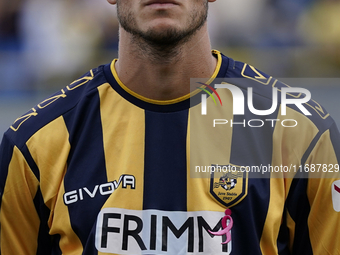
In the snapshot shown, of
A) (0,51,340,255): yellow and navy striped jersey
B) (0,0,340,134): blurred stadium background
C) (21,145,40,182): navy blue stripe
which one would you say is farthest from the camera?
(0,0,340,134): blurred stadium background

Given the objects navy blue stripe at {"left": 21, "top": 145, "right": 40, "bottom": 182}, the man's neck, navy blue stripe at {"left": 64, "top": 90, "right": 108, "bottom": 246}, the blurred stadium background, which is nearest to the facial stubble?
the man's neck

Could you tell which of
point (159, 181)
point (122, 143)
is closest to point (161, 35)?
point (122, 143)

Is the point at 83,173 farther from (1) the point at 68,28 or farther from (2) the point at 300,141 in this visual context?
(1) the point at 68,28

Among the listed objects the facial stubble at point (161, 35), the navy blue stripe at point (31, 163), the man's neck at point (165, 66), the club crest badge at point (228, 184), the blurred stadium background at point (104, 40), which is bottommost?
the club crest badge at point (228, 184)

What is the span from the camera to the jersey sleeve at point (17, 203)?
175 centimetres

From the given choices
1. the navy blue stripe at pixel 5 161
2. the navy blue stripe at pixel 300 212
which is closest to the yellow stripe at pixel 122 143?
the navy blue stripe at pixel 5 161

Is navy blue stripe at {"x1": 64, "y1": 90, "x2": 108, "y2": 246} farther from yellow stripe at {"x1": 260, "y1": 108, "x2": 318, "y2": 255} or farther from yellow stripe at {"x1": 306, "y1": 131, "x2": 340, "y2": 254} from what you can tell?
yellow stripe at {"x1": 306, "y1": 131, "x2": 340, "y2": 254}

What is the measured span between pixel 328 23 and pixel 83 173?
700 centimetres

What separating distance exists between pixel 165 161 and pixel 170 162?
0.06ft

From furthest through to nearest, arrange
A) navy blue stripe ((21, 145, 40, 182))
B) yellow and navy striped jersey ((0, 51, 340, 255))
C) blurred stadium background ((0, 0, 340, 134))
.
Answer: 1. blurred stadium background ((0, 0, 340, 134))
2. navy blue stripe ((21, 145, 40, 182))
3. yellow and navy striped jersey ((0, 51, 340, 255))

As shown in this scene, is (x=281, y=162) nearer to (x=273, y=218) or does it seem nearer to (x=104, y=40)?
(x=273, y=218)

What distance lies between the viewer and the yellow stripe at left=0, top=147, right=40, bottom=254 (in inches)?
68.7

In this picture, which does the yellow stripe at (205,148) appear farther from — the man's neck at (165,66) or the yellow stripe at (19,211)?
the yellow stripe at (19,211)

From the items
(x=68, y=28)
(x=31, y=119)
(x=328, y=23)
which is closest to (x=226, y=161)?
(x=31, y=119)
